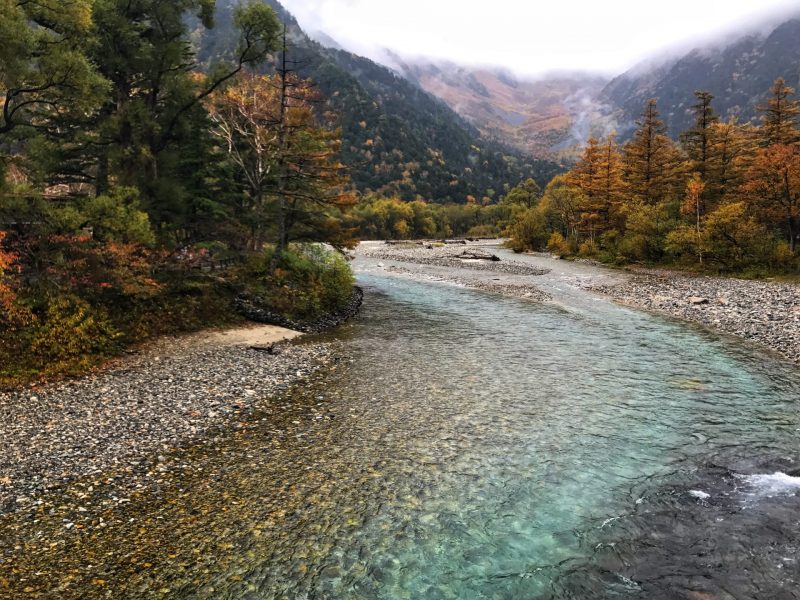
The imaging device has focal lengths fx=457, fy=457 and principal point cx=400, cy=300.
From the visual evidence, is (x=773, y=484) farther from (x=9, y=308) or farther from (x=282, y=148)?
(x=282, y=148)

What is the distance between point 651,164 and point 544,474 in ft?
218

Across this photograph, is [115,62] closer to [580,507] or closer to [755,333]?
[580,507]

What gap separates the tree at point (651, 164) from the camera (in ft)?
206

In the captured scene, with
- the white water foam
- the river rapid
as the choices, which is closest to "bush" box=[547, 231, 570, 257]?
the river rapid

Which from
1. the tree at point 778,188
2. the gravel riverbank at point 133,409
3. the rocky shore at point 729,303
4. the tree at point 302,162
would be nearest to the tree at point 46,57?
the tree at point 302,162

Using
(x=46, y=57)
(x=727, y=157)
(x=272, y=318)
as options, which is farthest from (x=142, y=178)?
(x=727, y=157)

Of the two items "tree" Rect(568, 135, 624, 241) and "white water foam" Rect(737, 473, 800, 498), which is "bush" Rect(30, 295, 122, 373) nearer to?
"white water foam" Rect(737, 473, 800, 498)

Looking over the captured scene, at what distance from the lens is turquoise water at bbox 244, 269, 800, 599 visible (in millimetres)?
7852

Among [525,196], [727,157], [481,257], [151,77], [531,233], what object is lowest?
[481,257]

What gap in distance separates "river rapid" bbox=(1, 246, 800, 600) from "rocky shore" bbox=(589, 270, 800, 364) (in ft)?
13.0

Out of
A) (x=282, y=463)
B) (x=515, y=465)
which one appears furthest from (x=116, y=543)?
(x=515, y=465)

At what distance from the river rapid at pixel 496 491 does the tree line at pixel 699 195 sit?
103 feet

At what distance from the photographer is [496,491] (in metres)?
10.4

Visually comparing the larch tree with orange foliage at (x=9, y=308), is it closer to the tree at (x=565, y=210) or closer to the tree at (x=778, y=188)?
the tree at (x=778, y=188)
